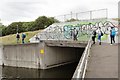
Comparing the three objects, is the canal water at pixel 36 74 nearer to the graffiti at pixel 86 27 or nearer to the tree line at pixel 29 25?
the graffiti at pixel 86 27

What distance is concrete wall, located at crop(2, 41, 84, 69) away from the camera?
2880cm

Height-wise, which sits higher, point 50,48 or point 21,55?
point 50,48

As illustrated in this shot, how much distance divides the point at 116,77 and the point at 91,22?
23.9 meters

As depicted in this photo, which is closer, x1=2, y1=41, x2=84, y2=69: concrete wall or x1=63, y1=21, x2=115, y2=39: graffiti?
x1=2, y1=41, x2=84, y2=69: concrete wall

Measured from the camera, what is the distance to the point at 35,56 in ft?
96.0

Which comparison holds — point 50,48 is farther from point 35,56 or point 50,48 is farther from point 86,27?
point 86,27

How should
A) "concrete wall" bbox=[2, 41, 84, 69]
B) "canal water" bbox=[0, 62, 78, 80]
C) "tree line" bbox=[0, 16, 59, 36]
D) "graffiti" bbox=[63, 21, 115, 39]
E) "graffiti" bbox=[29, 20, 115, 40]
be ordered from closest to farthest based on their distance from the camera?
"canal water" bbox=[0, 62, 78, 80] < "concrete wall" bbox=[2, 41, 84, 69] < "graffiti" bbox=[63, 21, 115, 39] < "graffiti" bbox=[29, 20, 115, 40] < "tree line" bbox=[0, 16, 59, 36]

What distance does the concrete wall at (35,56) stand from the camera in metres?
28.8

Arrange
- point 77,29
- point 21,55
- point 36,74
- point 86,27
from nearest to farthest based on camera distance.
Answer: point 36,74 < point 21,55 < point 86,27 < point 77,29

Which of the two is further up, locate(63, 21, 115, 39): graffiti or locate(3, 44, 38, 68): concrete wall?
locate(63, 21, 115, 39): graffiti

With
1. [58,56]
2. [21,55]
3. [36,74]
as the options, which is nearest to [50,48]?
[58,56]

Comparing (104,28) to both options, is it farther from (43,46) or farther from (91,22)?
(43,46)

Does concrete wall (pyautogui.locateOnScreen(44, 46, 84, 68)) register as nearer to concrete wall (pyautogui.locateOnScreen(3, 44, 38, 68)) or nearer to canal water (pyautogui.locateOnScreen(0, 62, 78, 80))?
canal water (pyautogui.locateOnScreen(0, 62, 78, 80))

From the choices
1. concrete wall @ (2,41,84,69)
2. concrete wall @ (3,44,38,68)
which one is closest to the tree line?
concrete wall @ (2,41,84,69)
